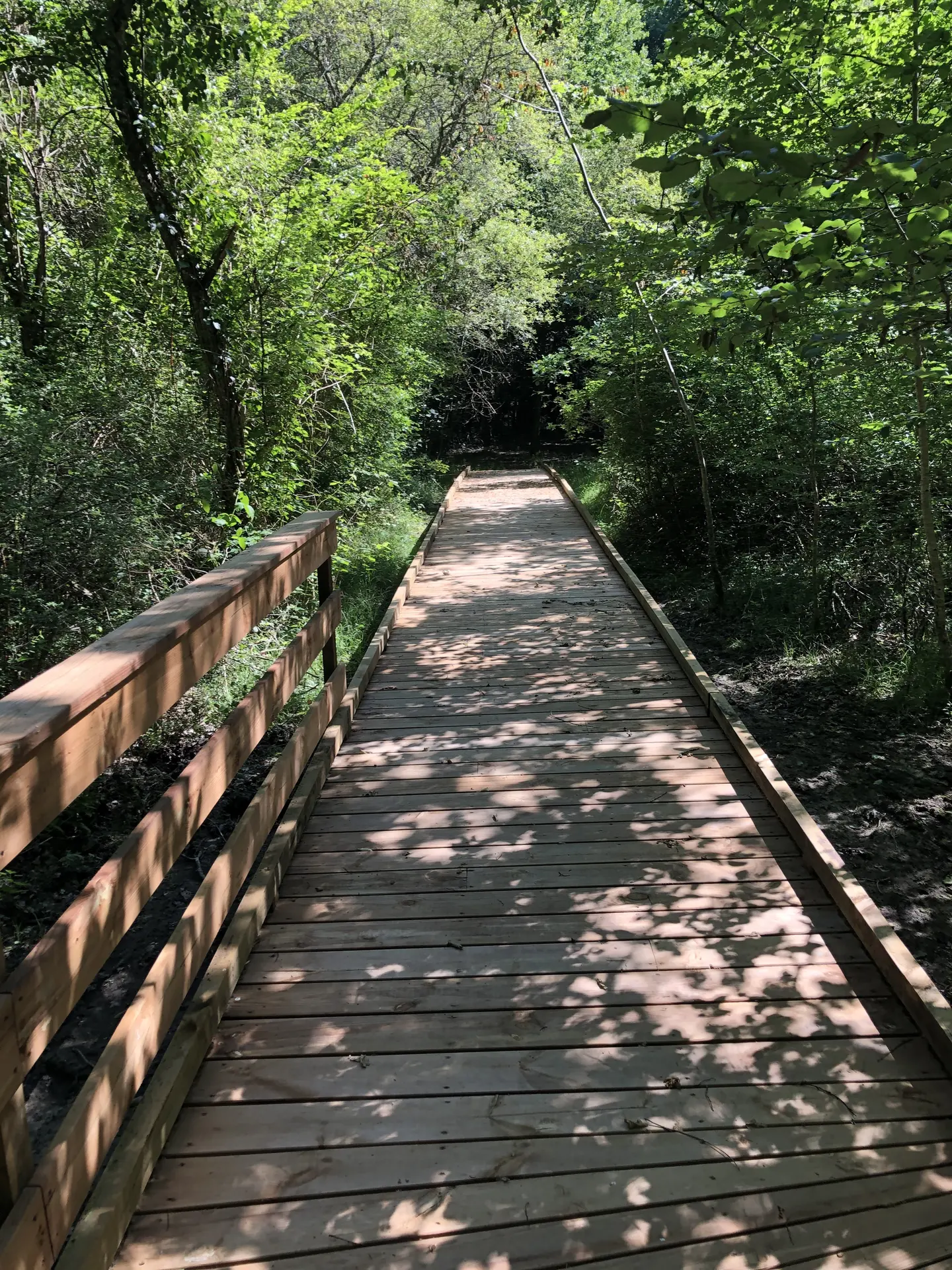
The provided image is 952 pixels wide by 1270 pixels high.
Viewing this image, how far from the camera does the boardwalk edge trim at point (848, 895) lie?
2.17 m

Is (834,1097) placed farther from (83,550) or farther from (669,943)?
(83,550)

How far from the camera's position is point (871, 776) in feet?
14.2

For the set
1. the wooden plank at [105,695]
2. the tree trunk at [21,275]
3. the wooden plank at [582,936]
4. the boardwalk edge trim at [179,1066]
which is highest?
the tree trunk at [21,275]

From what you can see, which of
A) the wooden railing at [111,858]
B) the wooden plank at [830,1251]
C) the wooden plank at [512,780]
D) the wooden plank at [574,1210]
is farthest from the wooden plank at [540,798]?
the wooden plank at [830,1251]

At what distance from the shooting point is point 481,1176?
1.81 metres

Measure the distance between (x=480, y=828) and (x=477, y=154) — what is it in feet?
51.7

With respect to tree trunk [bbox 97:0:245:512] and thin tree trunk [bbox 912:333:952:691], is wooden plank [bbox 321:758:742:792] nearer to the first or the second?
thin tree trunk [bbox 912:333:952:691]

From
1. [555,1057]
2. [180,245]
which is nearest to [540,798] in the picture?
[555,1057]

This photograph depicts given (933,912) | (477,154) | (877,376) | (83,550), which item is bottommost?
(933,912)

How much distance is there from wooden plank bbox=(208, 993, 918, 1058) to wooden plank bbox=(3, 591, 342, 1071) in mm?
583

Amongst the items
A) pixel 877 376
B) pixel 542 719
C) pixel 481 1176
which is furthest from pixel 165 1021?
pixel 877 376

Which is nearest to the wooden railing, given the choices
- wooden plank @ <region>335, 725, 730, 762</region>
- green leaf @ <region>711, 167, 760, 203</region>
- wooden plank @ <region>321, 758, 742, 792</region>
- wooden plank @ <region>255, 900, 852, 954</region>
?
wooden plank @ <region>255, 900, 852, 954</region>

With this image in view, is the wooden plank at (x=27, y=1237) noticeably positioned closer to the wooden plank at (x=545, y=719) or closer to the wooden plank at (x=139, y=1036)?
the wooden plank at (x=139, y=1036)

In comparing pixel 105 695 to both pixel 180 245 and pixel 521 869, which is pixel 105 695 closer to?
pixel 521 869
